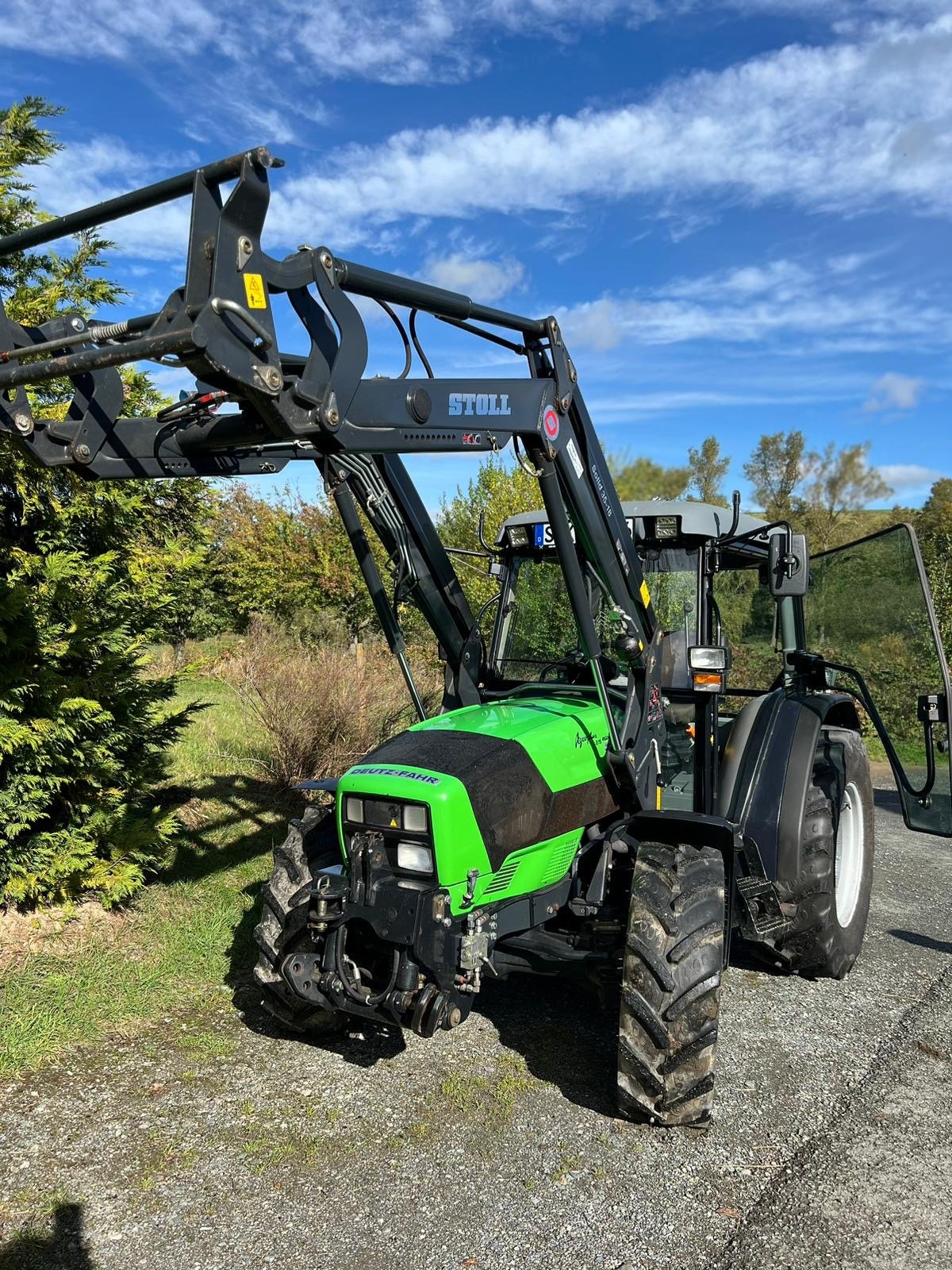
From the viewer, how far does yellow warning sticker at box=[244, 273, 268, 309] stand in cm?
272

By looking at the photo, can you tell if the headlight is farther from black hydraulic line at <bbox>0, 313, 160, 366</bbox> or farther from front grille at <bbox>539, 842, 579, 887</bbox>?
black hydraulic line at <bbox>0, 313, 160, 366</bbox>

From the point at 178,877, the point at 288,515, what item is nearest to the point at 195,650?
the point at 288,515

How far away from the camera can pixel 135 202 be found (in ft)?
9.13

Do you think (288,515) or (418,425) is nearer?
(418,425)

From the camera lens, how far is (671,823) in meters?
4.04

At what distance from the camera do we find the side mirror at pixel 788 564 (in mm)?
4625

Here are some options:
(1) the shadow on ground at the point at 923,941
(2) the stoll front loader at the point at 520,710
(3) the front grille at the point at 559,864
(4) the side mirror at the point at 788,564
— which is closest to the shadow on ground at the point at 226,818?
(2) the stoll front loader at the point at 520,710

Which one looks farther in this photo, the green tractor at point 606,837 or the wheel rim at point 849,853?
the wheel rim at point 849,853

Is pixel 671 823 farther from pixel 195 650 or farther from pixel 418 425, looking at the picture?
pixel 195 650

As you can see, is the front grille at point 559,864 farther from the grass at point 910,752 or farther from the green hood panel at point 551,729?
the grass at point 910,752

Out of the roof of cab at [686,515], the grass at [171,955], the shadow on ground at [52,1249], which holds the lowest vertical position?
the shadow on ground at [52,1249]

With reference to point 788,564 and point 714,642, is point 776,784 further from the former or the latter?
point 788,564

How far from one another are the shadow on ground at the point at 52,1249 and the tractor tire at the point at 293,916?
1097 millimetres

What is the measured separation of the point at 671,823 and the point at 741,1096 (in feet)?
3.79
